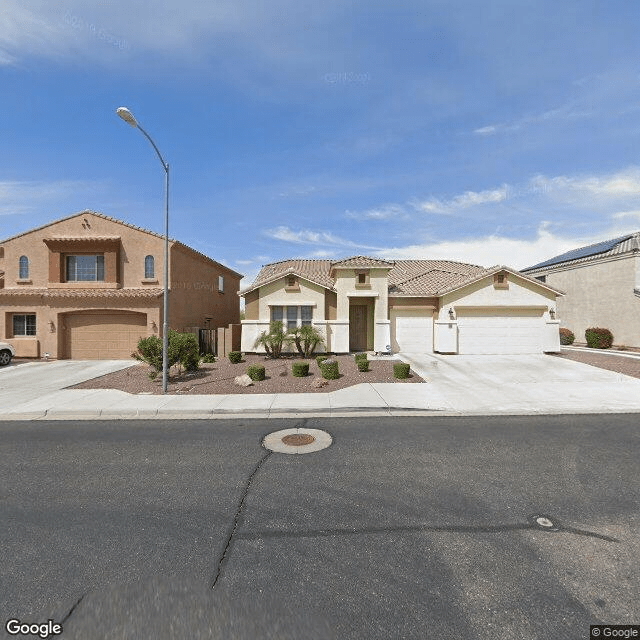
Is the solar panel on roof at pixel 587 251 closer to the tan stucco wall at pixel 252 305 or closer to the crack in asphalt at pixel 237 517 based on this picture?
the tan stucco wall at pixel 252 305

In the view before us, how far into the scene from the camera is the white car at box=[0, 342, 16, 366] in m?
15.2

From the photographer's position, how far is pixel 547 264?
91.5ft

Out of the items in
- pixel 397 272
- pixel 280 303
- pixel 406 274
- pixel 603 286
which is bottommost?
pixel 280 303

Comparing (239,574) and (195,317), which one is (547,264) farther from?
(239,574)

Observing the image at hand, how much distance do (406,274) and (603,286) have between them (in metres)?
14.2

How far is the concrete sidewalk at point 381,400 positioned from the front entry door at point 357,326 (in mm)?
7863

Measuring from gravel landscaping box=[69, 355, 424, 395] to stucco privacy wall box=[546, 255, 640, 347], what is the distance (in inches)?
721

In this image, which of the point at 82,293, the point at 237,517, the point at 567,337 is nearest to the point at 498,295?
the point at 567,337

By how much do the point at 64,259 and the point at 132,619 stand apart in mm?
21667

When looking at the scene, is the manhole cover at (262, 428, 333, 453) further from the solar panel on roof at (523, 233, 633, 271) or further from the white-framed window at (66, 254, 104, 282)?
the solar panel on roof at (523, 233, 633, 271)

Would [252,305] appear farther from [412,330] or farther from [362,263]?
[412,330]

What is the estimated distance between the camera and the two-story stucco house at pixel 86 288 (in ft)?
55.8

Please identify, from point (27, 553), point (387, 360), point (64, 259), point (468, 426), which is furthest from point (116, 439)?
point (64, 259)

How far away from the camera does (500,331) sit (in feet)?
60.2
